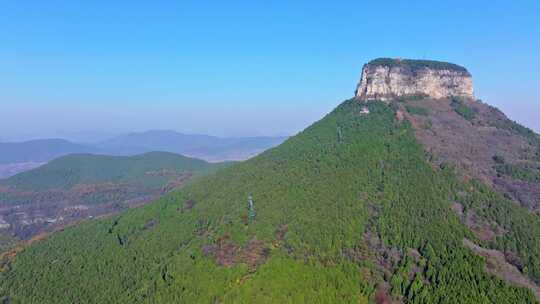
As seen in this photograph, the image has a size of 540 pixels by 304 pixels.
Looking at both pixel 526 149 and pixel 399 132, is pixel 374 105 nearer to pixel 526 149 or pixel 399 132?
pixel 399 132

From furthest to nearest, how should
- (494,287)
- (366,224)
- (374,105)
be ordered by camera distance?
1. (374,105)
2. (366,224)
3. (494,287)

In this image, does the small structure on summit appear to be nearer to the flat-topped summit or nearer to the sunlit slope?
the sunlit slope

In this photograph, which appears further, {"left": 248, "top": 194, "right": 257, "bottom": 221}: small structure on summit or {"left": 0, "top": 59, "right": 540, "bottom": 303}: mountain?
{"left": 248, "top": 194, "right": 257, "bottom": 221}: small structure on summit

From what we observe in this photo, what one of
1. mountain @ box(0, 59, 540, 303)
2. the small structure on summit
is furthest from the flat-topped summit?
A: the small structure on summit

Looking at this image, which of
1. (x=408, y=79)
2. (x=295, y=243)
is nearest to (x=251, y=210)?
(x=295, y=243)

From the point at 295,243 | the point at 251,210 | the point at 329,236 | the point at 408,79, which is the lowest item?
the point at 295,243

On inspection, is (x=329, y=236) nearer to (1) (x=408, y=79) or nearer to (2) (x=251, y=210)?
(2) (x=251, y=210)

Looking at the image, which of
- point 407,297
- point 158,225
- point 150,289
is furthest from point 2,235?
point 407,297
